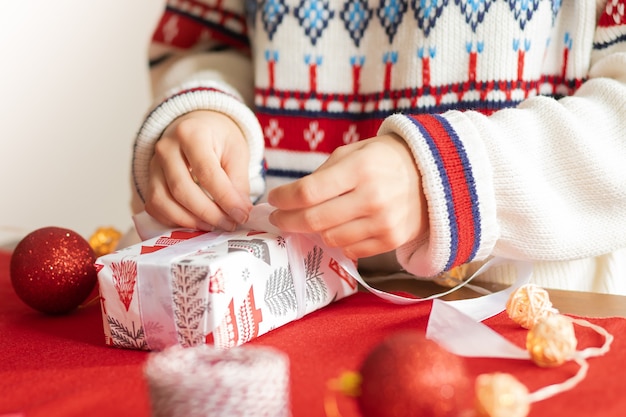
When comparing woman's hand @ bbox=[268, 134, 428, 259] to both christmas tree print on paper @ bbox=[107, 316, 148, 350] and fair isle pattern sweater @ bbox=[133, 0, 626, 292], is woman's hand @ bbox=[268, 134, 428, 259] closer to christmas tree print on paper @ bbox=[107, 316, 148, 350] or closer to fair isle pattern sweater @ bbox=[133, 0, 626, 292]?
fair isle pattern sweater @ bbox=[133, 0, 626, 292]

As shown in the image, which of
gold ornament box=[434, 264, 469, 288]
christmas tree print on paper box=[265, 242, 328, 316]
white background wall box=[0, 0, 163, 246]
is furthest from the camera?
white background wall box=[0, 0, 163, 246]

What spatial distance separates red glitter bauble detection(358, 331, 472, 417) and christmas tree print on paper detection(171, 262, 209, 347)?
0.15 meters

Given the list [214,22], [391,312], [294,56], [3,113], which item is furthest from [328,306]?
[3,113]

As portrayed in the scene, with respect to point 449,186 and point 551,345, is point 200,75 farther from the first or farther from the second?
point 551,345

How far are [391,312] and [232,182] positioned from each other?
18cm

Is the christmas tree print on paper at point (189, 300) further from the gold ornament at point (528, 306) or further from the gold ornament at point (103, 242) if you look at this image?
the gold ornament at point (103, 242)

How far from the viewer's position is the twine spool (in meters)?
0.26

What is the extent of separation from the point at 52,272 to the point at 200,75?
324 millimetres

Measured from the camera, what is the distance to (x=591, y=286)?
0.65 m

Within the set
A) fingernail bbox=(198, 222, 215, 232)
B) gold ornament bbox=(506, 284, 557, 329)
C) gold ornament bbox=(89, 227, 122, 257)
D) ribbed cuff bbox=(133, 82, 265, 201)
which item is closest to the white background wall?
gold ornament bbox=(89, 227, 122, 257)

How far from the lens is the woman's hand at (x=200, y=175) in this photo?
54cm

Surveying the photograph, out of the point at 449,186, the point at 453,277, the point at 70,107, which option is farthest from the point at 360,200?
the point at 70,107

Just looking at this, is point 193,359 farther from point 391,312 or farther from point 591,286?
point 591,286

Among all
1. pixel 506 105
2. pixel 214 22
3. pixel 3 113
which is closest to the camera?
pixel 506 105
